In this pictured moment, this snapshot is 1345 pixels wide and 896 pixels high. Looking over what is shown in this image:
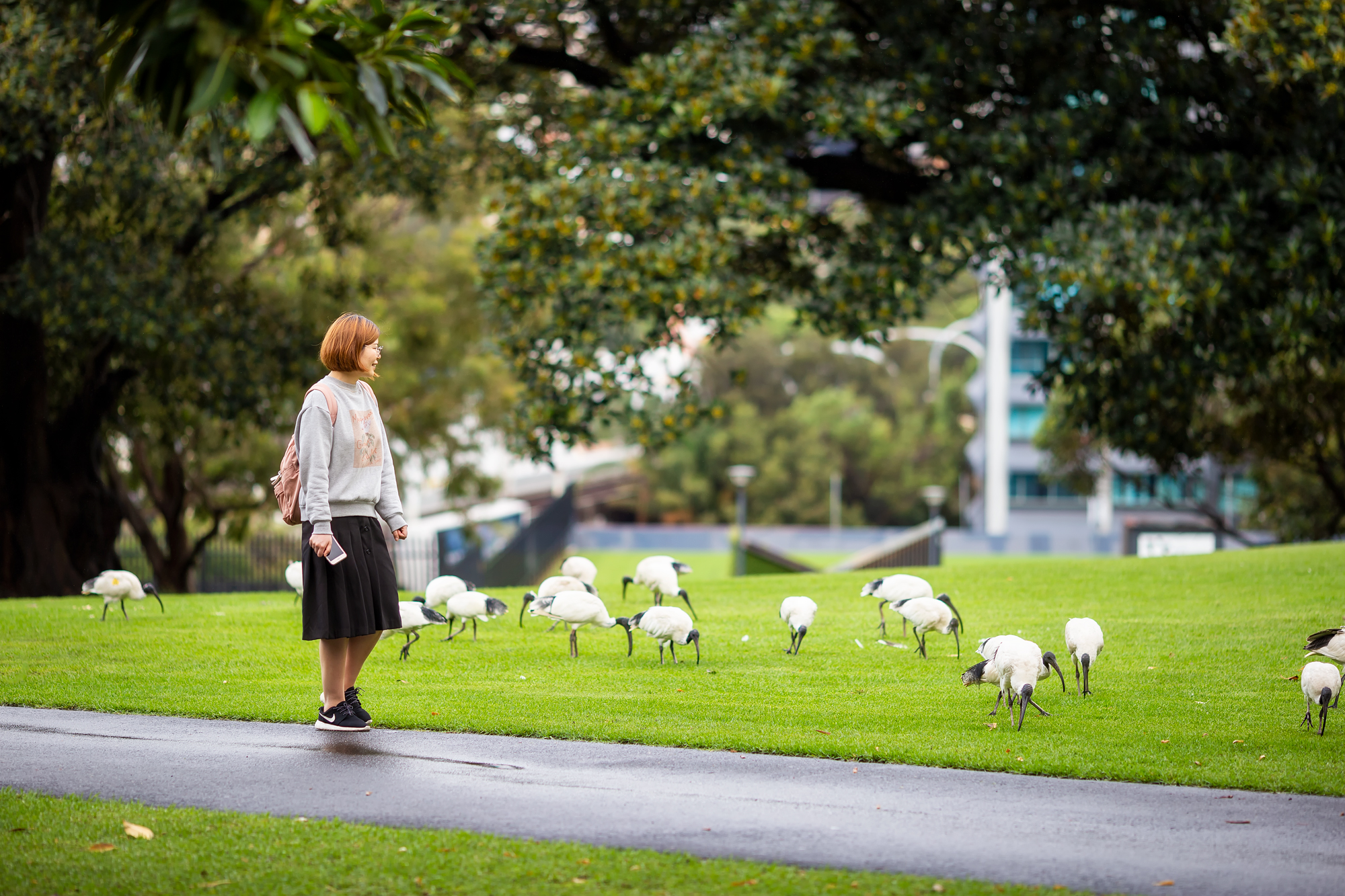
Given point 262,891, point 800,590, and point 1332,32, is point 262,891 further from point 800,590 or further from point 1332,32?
point 1332,32

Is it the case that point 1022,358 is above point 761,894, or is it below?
above

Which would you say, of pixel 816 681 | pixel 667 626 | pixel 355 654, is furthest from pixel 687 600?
pixel 355 654

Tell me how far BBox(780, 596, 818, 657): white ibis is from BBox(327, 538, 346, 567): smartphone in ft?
11.5

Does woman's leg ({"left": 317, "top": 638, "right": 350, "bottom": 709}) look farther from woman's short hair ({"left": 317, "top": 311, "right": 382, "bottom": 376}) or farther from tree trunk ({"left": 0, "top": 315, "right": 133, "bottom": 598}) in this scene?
tree trunk ({"left": 0, "top": 315, "right": 133, "bottom": 598})

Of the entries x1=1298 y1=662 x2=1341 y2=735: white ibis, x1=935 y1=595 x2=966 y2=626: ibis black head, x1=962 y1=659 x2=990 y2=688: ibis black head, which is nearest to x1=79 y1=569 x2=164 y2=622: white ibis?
x1=935 y1=595 x2=966 y2=626: ibis black head

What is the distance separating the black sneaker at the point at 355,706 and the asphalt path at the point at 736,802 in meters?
0.14

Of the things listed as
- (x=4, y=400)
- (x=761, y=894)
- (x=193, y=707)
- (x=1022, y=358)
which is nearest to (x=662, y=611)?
(x=193, y=707)

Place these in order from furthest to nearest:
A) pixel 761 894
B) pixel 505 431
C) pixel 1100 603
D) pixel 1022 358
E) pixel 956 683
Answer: pixel 1022 358, pixel 505 431, pixel 1100 603, pixel 956 683, pixel 761 894

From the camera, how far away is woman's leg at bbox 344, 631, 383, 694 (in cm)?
643

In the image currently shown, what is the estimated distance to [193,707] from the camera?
23.1 ft

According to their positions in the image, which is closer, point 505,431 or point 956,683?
point 956,683

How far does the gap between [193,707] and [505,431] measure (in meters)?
7.14

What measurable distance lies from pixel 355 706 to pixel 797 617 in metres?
3.23

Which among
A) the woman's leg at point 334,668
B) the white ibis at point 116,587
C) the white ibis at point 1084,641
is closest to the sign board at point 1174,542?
the white ibis at point 1084,641
